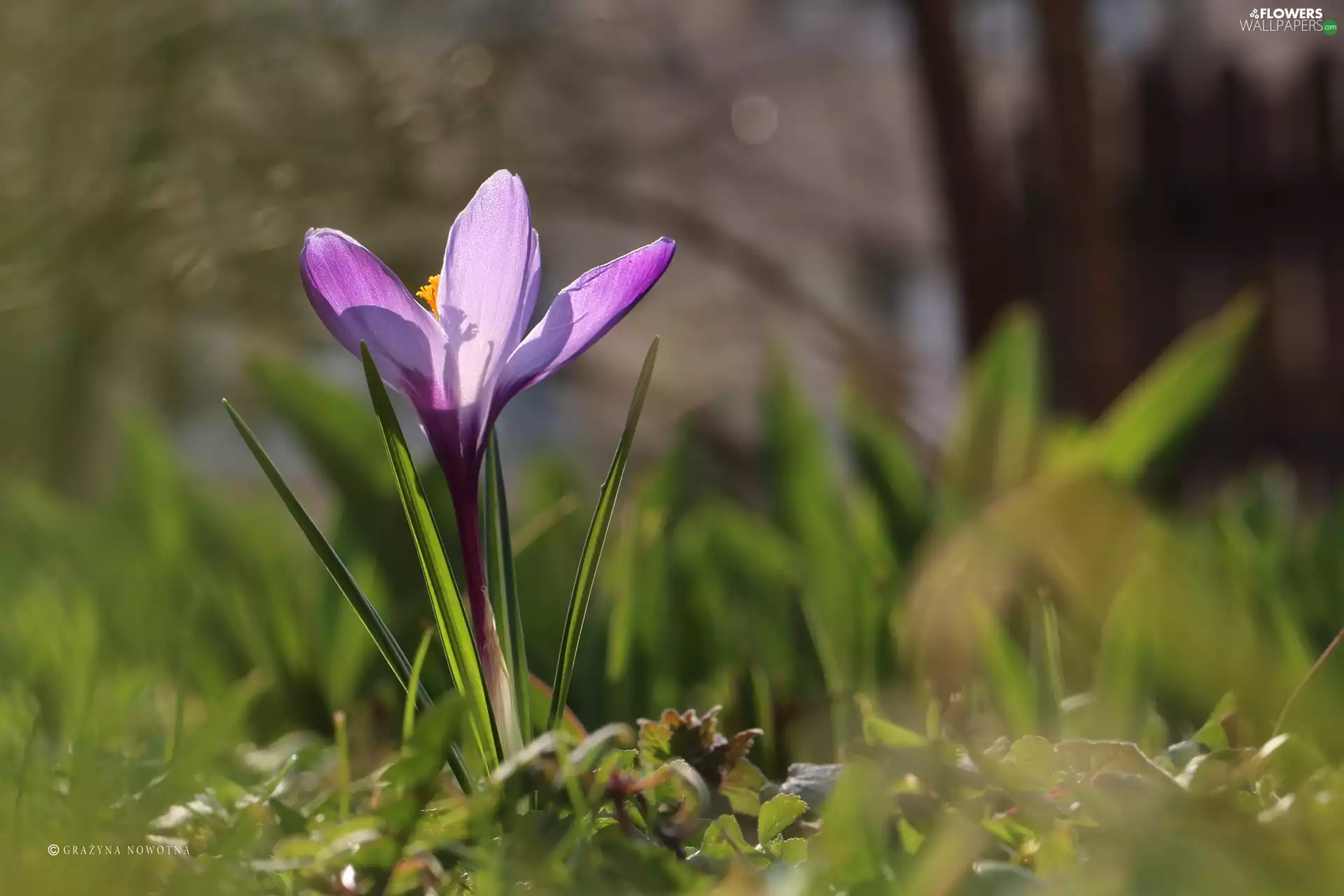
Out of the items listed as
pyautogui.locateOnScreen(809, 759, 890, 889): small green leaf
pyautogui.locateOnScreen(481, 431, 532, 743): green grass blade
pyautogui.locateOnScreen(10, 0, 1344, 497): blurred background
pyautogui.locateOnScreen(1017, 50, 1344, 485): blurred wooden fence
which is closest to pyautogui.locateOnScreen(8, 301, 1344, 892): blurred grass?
pyautogui.locateOnScreen(809, 759, 890, 889): small green leaf

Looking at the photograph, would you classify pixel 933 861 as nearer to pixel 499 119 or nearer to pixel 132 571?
pixel 132 571

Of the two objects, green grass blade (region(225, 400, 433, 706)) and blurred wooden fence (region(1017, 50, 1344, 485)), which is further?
blurred wooden fence (region(1017, 50, 1344, 485))

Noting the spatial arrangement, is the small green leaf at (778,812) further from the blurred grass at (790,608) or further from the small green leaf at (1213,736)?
the small green leaf at (1213,736)

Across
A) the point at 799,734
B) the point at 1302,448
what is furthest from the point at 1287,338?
the point at 799,734

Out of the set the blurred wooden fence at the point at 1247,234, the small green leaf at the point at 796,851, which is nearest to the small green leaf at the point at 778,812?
the small green leaf at the point at 796,851

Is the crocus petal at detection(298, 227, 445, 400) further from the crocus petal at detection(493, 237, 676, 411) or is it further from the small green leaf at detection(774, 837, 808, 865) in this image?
the small green leaf at detection(774, 837, 808, 865)

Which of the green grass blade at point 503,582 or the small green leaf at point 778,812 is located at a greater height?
the green grass blade at point 503,582

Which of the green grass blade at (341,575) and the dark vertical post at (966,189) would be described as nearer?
the green grass blade at (341,575)
